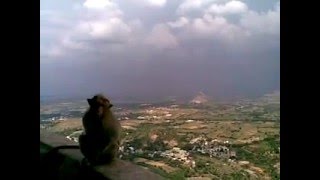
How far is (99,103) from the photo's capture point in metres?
1.43

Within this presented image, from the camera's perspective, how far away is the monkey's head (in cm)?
142

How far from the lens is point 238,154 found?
102cm

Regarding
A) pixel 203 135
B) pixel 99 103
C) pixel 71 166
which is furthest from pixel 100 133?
pixel 203 135

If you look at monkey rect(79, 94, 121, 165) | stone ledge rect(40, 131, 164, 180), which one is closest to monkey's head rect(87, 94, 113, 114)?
monkey rect(79, 94, 121, 165)

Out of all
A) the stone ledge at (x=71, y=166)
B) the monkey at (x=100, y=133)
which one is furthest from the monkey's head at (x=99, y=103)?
the stone ledge at (x=71, y=166)

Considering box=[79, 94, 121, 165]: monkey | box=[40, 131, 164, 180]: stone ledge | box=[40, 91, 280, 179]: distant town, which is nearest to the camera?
box=[40, 91, 280, 179]: distant town

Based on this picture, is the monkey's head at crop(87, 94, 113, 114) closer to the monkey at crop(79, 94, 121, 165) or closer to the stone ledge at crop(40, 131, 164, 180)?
the monkey at crop(79, 94, 121, 165)

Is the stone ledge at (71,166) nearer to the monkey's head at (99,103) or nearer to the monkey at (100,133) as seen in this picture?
the monkey at (100,133)

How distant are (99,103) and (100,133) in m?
0.14

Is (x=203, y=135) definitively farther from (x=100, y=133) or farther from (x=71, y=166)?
(x=71, y=166)
